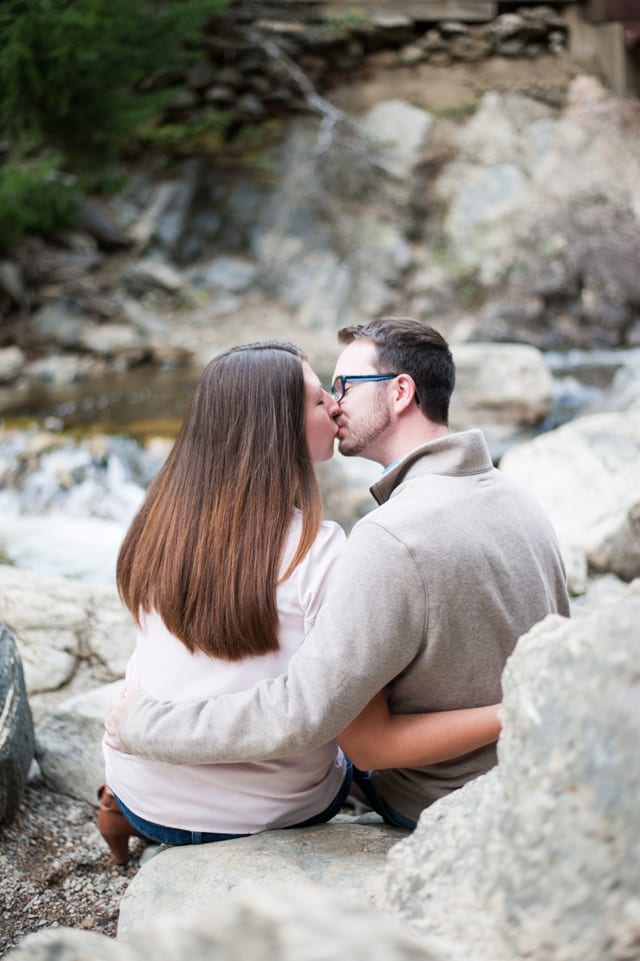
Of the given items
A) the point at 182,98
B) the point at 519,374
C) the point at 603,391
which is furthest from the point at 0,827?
the point at 182,98

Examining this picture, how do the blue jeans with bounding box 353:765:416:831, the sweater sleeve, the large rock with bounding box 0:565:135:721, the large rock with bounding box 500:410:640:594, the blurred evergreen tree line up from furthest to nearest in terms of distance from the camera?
the blurred evergreen tree
the large rock with bounding box 500:410:640:594
the large rock with bounding box 0:565:135:721
the blue jeans with bounding box 353:765:416:831
the sweater sleeve

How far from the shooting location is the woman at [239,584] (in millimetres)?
1557

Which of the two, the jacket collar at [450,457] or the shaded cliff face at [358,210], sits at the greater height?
the jacket collar at [450,457]

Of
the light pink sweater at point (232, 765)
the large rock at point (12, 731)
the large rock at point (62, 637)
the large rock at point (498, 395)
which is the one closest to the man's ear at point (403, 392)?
the light pink sweater at point (232, 765)

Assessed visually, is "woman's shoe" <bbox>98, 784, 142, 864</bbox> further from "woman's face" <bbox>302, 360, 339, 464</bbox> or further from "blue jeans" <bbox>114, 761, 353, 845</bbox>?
"woman's face" <bbox>302, 360, 339, 464</bbox>

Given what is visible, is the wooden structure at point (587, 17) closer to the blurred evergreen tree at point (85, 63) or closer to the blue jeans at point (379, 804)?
the blurred evergreen tree at point (85, 63)

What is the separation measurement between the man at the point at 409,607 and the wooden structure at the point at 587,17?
391 inches

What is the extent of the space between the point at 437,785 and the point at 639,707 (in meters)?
0.85

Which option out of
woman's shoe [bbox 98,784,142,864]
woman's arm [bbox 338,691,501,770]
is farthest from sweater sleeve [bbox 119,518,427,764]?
woman's shoe [bbox 98,784,142,864]

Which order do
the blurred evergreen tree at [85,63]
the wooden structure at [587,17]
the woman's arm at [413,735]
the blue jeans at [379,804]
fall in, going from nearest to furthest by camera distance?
1. the woman's arm at [413,735]
2. the blue jeans at [379,804]
3. the blurred evergreen tree at [85,63]
4. the wooden structure at [587,17]

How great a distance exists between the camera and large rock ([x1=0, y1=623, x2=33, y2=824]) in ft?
6.64

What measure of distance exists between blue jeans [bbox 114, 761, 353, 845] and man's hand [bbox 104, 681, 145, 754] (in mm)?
184

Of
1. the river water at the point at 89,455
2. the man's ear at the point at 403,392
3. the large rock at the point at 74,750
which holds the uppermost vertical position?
the man's ear at the point at 403,392

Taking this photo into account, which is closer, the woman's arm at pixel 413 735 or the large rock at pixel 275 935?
the large rock at pixel 275 935
